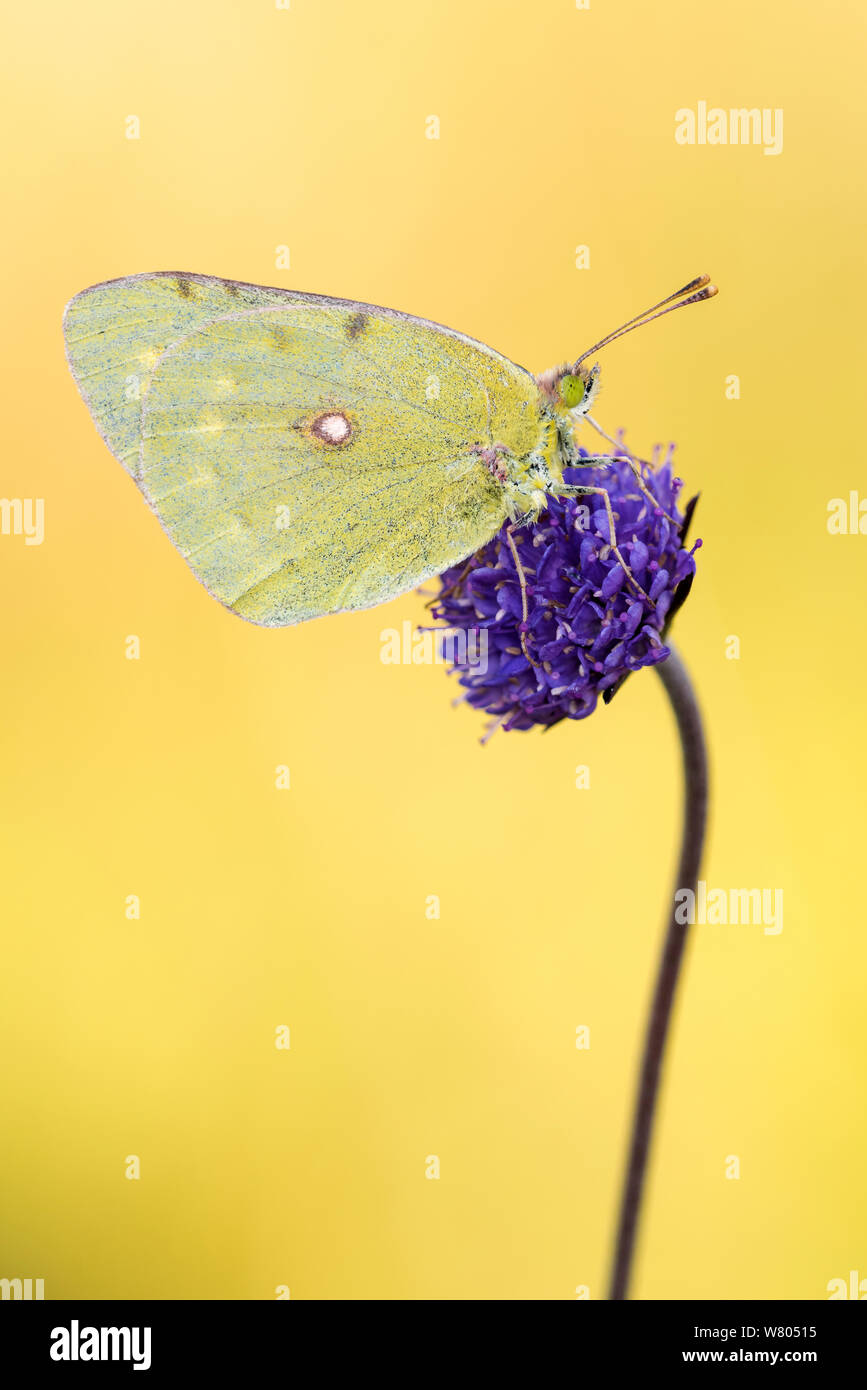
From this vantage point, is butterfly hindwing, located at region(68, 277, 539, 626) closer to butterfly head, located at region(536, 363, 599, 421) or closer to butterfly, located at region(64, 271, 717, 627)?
butterfly, located at region(64, 271, 717, 627)

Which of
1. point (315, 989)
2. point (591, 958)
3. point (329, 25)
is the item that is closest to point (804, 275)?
point (329, 25)

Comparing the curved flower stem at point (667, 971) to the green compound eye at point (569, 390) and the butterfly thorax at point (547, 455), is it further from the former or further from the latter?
the green compound eye at point (569, 390)

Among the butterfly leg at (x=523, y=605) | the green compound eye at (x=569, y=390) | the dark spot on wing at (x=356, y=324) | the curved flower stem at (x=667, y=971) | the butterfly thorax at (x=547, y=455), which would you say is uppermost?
the dark spot on wing at (x=356, y=324)

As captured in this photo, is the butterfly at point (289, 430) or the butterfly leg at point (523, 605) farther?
the butterfly at point (289, 430)

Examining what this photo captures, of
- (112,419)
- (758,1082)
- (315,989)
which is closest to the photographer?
(112,419)

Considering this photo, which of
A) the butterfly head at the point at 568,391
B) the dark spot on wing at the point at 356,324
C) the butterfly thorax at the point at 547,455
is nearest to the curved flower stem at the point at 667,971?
the butterfly thorax at the point at 547,455

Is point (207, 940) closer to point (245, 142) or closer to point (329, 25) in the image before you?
point (245, 142)
